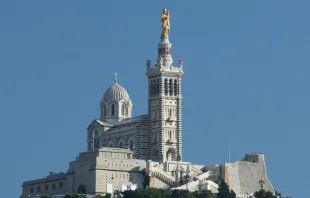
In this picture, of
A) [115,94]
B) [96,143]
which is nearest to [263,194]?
[115,94]

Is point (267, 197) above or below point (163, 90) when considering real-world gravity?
below

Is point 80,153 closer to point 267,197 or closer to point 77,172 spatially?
point 77,172

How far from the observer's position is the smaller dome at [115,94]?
197400 mm

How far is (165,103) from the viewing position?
625 ft

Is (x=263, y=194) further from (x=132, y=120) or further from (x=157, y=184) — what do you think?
(x=132, y=120)

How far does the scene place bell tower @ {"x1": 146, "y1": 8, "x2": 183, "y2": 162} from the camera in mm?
189125

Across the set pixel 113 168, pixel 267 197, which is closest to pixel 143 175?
pixel 113 168

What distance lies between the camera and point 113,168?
181 meters

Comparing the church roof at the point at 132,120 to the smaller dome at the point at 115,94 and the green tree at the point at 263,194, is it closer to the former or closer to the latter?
the smaller dome at the point at 115,94

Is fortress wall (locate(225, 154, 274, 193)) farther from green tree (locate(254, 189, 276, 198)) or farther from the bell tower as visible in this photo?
the bell tower

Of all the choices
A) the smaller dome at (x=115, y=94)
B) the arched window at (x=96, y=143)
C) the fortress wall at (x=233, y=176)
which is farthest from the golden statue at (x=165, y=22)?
the fortress wall at (x=233, y=176)

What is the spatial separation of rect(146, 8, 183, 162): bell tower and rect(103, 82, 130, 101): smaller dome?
5.83 meters

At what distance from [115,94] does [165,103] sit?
33.1 feet

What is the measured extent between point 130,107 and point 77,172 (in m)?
19.9
